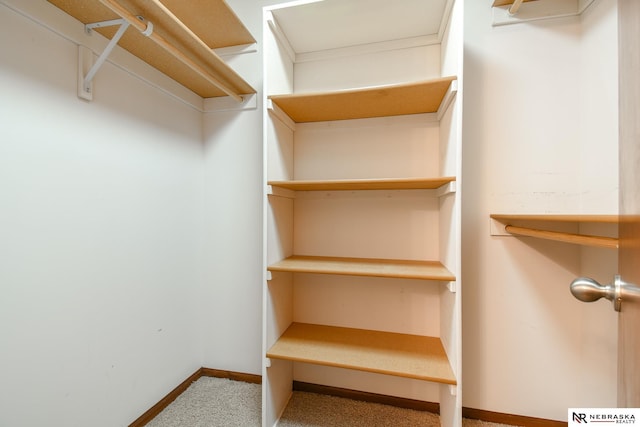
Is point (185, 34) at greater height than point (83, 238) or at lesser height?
greater

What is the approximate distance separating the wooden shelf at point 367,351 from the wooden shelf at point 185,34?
1.49 metres

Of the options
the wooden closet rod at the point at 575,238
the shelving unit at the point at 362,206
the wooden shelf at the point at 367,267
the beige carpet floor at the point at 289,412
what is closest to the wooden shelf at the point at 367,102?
the shelving unit at the point at 362,206

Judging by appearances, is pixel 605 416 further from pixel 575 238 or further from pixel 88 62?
pixel 88 62

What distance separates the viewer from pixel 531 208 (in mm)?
1358

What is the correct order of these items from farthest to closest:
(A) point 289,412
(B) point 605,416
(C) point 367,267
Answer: (A) point 289,412, (C) point 367,267, (B) point 605,416

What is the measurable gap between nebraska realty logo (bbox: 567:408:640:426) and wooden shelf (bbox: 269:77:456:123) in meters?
1.12

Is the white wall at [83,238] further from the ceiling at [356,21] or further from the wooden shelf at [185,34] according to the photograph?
the ceiling at [356,21]

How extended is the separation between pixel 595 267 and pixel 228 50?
7.73 feet

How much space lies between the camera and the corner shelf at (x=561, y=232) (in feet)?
2.15

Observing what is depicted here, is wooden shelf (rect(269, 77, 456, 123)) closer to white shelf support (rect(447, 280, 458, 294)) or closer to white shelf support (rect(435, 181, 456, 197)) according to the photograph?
white shelf support (rect(435, 181, 456, 197))

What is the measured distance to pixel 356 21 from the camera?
4.47 ft

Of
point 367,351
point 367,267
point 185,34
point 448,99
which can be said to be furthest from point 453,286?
point 185,34

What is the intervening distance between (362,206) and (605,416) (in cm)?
118

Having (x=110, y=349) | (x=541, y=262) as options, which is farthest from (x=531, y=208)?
(x=110, y=349)
